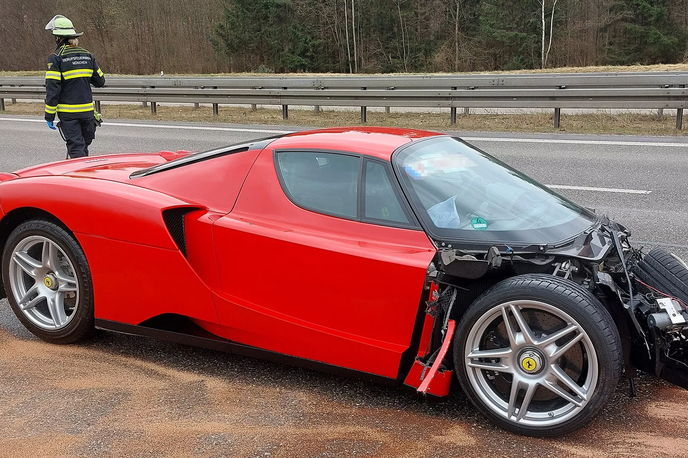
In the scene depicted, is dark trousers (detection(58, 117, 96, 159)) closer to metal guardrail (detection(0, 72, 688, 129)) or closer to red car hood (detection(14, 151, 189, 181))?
red car hood (detection(14, 151, 189, 181))

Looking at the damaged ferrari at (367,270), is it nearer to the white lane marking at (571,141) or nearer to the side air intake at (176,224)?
the side air intake at (176,224)

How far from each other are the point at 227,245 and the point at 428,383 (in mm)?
1288

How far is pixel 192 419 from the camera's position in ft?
10.6

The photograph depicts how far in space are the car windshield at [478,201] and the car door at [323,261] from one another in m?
0.12

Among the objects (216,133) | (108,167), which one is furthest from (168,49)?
(108,167)

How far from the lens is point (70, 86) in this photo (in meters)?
7.51

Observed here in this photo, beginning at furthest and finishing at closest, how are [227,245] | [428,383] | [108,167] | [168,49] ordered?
1. [168,49]
2. [108,167]
3. [227,245]
4. [428,383]

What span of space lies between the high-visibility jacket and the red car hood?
2.89 meters

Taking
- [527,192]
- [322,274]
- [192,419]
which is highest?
[527,192]

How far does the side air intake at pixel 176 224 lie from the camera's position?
12.0ft

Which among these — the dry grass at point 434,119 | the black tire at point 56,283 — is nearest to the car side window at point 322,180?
the black tire at point 56,283

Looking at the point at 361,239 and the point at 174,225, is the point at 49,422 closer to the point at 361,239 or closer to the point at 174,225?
the point at 174,225

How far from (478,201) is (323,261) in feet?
2.81

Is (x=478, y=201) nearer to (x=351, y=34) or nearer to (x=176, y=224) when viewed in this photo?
(x=176, y=224)
